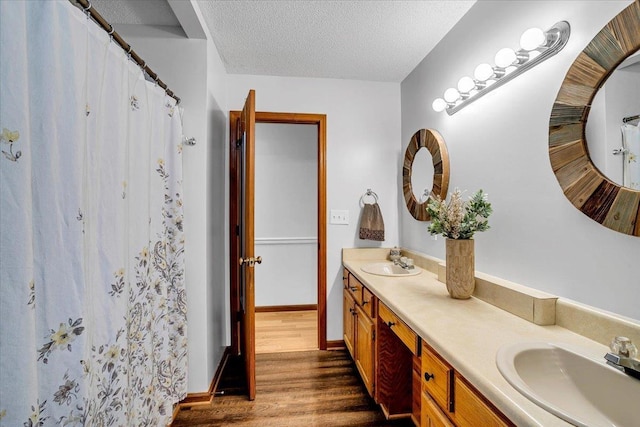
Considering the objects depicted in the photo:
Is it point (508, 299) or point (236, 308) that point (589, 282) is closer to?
point (508, 299)

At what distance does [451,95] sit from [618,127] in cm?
95

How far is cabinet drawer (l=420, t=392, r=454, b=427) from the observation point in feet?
3.15

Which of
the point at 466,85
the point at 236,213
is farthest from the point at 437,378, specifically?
the point at 236,213

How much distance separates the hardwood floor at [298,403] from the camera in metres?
1.71

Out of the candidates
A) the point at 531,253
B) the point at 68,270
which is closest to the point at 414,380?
the point at 531,253

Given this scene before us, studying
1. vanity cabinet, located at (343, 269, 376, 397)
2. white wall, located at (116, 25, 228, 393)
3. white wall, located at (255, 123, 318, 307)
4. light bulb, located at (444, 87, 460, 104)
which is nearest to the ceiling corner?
white wall, located at (116, 25, 228, 393)

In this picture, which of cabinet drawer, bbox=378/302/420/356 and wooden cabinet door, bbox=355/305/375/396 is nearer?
cabinet drawer, bbox=378/302/420/356

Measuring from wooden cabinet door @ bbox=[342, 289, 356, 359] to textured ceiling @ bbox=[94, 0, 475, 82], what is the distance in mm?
1834

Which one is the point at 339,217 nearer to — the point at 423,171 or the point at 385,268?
the point at 385,268

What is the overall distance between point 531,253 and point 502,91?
801mm

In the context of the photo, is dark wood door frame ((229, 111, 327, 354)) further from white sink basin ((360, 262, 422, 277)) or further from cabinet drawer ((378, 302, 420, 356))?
cabinet drawer ((378, 302, 420, 356))

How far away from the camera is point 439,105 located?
1.92m

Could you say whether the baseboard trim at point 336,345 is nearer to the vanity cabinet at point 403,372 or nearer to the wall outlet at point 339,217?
the vanity cabinet at point 403,372

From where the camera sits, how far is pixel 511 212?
1380mm
